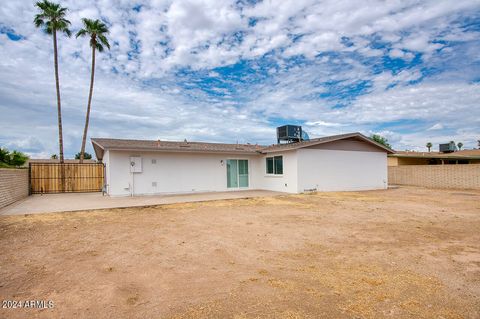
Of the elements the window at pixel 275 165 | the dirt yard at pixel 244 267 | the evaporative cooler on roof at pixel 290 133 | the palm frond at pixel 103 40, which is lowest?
the dirt yard at pixel 244 267

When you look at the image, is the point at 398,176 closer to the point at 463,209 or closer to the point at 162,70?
the point at 463,209

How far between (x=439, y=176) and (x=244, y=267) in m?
20.6

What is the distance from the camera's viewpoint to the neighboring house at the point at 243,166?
14766 mm

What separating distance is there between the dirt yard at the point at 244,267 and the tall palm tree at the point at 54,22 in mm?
14995

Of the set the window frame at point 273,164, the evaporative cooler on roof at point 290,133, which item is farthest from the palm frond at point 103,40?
the window frame at point 273,164

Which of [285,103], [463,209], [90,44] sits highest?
[90,44]

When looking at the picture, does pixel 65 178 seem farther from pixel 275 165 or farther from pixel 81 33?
pixel 275 165

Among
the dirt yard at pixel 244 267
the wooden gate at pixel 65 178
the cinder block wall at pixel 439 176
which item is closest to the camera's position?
the dirt yard at pixel 244 267

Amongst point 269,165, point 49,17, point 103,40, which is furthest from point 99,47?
point 269,165

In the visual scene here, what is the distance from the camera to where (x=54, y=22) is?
20.2m

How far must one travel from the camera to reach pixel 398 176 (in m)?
22.4

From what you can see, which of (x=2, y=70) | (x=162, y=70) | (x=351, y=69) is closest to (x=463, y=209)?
(x=351, y=69)

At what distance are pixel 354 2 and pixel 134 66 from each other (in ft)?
40.2

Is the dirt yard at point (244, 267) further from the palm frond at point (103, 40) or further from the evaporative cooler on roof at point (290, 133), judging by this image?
the palm frond at point (103, 40)
